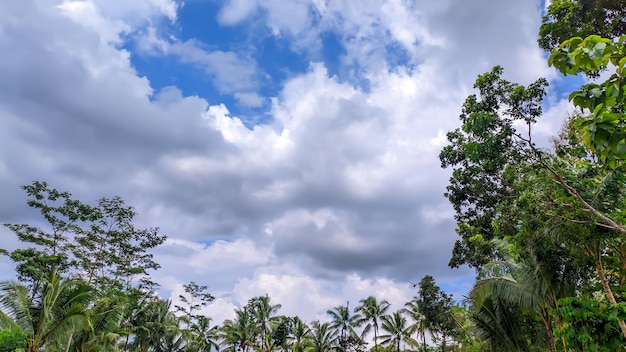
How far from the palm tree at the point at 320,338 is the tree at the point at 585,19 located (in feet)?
141

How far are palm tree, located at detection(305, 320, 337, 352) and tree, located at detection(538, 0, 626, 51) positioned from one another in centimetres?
4308

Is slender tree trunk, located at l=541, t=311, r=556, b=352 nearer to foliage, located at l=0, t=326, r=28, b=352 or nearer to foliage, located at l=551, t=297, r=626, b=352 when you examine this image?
foliage, located at l=551, t=297, r=626, b=352

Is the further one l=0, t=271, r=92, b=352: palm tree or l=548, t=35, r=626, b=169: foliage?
l=0, t=271, r=92, b=352: palm tree

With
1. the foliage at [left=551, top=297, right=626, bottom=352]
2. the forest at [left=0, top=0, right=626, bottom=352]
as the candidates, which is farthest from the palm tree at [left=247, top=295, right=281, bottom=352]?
the foliage at [left=551, top=297, right=626, bottom=352]

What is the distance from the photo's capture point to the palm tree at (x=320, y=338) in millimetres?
46781

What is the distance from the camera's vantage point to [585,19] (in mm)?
9812

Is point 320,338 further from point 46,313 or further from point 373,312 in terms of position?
point 46,313

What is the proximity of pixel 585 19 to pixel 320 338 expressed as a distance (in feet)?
145

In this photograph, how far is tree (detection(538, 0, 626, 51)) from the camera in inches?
374

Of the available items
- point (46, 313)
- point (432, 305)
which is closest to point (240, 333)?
point (432, 305)

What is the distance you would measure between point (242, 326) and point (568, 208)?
41.9 meters

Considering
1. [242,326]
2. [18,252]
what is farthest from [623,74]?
[242,326]

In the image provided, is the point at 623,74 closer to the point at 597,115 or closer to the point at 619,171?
the point at 597,115

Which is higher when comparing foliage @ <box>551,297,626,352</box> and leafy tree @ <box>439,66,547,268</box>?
leafy tree @ <box>439,66,547,268</box>
